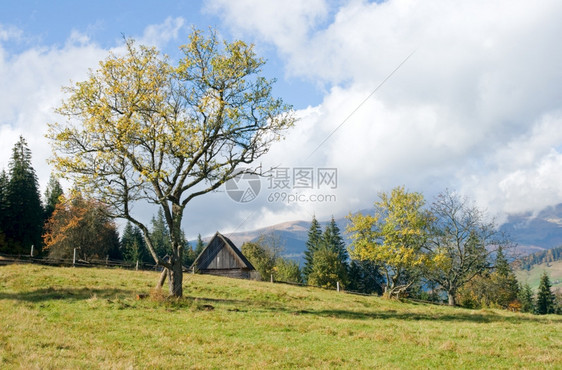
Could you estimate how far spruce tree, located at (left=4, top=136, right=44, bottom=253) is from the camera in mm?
59312

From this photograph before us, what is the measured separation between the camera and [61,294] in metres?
21.8

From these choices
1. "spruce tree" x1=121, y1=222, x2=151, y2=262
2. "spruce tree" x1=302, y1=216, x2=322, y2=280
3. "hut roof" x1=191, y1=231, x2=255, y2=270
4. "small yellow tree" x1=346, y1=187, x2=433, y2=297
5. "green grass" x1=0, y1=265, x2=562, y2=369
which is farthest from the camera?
"spruce tree" x1=302, y1=216, x2=322, y2=280

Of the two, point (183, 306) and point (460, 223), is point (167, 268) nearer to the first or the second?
point (183, 306)

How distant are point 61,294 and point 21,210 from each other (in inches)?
1851

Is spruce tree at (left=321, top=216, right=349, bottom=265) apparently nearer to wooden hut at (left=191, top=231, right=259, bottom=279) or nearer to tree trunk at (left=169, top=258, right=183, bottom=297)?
wooden hut at (left=191, top=231, right=259, bottom=279)

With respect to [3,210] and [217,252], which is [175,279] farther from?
[3,210]

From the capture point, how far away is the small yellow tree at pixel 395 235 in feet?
135

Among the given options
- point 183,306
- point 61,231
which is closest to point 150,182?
point 183,306

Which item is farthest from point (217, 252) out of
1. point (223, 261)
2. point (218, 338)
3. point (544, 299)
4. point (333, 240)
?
A: point (544, 299)

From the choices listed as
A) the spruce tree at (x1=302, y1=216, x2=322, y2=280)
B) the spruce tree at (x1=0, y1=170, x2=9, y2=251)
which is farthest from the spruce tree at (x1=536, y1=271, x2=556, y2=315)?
the spruce tree at (x1=0, y1=170, x2=9, y2=251)

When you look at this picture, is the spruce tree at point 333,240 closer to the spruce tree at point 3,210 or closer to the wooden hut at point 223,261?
the wooden hut at point 223,261

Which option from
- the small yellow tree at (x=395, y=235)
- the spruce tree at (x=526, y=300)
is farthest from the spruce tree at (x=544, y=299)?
the small yellow tree at (x=395, y=235)

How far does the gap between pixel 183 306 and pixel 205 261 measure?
40.5 m

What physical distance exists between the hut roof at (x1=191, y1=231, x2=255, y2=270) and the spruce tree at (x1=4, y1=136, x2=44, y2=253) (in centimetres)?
2325
